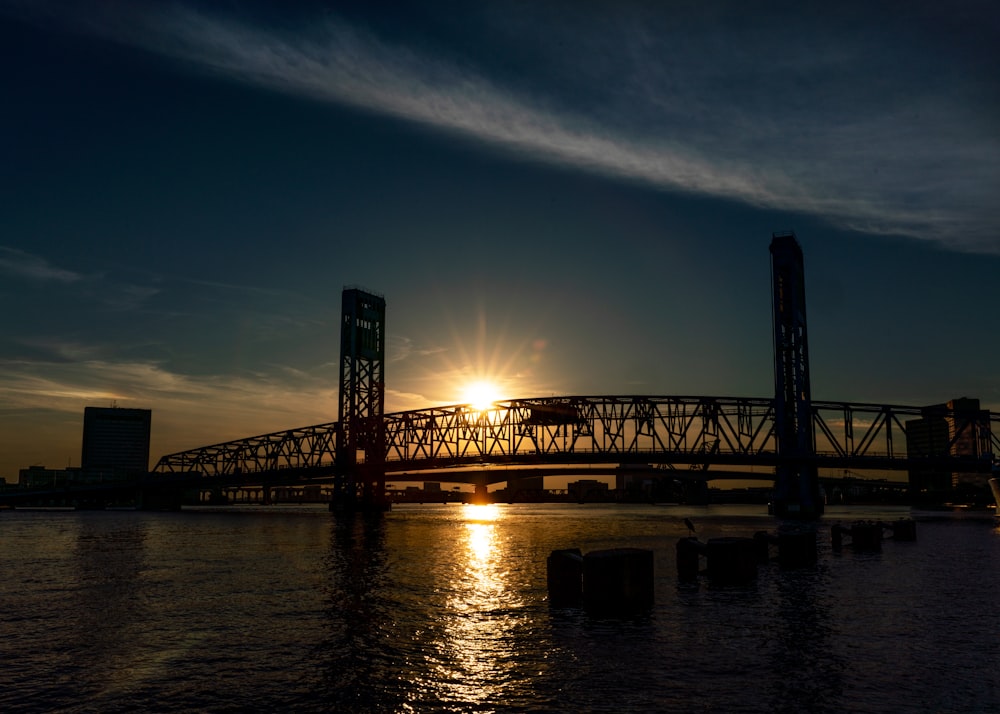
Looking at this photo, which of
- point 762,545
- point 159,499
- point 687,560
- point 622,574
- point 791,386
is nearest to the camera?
point 622,574

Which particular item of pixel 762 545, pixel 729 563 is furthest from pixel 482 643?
pixel 762 545

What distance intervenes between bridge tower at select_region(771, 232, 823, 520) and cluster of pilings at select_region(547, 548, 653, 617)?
344 ft

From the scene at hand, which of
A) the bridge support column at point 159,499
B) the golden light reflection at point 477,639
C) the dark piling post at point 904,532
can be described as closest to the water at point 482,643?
the golden light reflection at point 477,639

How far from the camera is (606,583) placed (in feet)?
94.5

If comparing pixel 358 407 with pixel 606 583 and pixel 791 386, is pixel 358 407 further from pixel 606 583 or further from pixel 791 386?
pixel 606 583

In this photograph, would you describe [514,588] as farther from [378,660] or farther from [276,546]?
[276,546]

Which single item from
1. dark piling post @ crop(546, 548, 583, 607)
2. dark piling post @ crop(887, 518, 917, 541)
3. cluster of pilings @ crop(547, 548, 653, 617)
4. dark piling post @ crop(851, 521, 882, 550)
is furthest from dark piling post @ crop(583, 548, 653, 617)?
dark piling post @ crop(887, 518, 917, 541)

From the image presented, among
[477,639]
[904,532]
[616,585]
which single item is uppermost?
[616,585]

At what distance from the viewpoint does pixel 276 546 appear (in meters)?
68.1

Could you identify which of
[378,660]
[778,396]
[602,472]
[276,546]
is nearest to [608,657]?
[378,660]

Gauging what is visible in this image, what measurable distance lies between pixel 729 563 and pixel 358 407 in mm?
130657

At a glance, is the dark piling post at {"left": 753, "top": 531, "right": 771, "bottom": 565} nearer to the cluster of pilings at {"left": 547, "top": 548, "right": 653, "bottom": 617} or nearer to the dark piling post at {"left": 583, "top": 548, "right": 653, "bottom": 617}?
the cluster of pilings at {"left": 547, "top": 548, "right": 653, "bottom": 617}

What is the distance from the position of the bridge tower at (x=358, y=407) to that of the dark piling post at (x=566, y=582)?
128 metres

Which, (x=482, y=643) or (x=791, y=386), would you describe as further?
(x=791, y=386)
